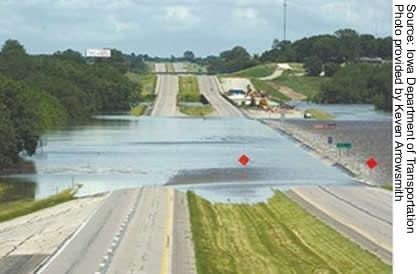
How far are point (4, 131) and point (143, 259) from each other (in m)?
55.3

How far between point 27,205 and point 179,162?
1396 inches

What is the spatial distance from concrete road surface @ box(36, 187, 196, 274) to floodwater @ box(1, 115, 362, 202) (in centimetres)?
1168

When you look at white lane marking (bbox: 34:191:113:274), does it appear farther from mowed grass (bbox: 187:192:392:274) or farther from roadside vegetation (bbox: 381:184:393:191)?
roadside vegetation (bbox: 381:184:393:191)

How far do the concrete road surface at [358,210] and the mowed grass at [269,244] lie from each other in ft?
2.85

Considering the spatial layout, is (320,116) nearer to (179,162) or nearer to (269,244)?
(179,162)

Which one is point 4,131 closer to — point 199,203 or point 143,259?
point 199,203

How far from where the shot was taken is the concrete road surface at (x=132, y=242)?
2981 cm

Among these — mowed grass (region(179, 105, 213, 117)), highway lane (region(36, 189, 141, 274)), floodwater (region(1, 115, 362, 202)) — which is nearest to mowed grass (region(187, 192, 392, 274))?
highway lane (region(36, 189, 141, 274))

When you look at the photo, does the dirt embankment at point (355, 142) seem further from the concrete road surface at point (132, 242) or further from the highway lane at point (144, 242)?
the concrete road surface at point (132, 242)

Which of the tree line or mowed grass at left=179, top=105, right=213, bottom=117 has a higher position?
the tree line

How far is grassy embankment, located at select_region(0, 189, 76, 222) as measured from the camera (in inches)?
2111

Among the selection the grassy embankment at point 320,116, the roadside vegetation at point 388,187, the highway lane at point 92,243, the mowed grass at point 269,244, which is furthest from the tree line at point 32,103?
the grassy embankment at point 320,116

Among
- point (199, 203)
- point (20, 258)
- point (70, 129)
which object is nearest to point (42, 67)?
point (70, 129)

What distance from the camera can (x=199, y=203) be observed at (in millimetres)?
55906
